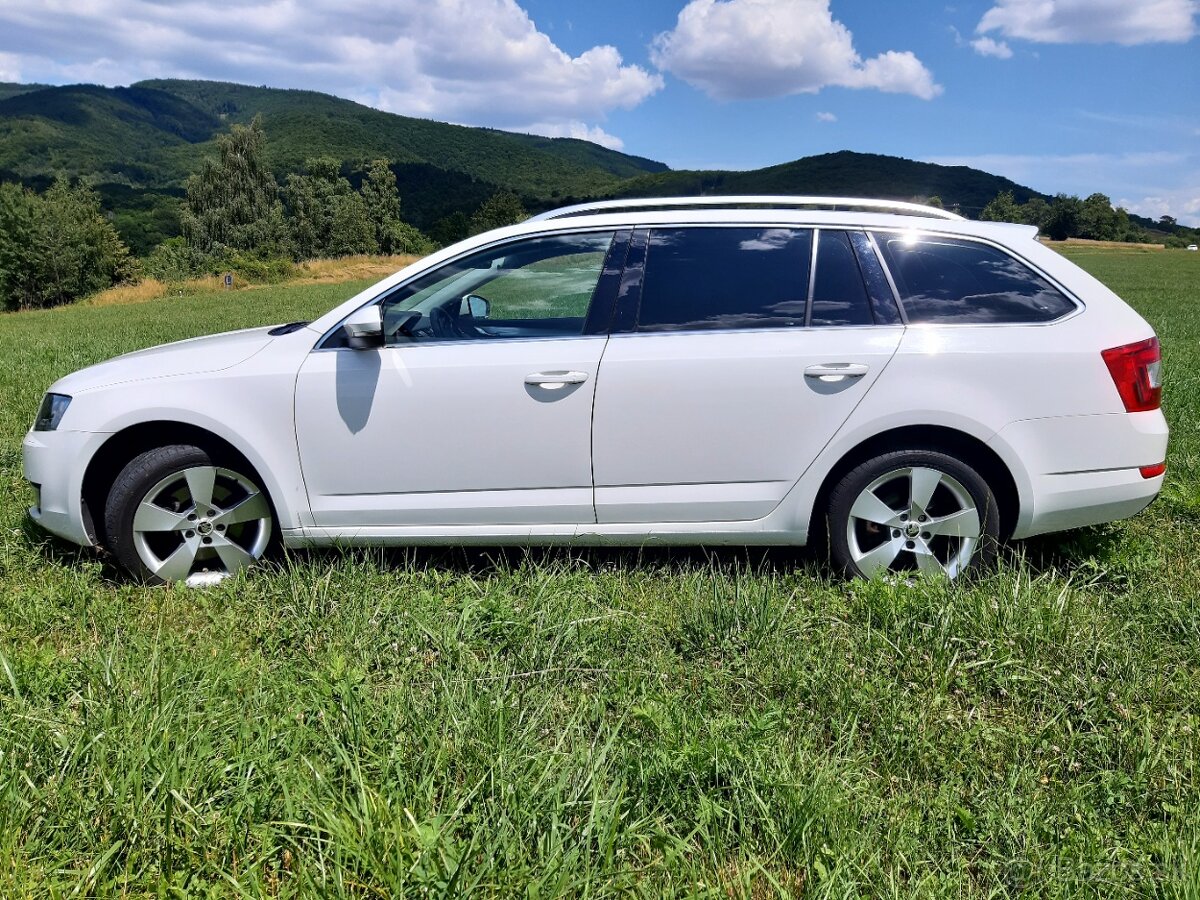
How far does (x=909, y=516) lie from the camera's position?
137 inches

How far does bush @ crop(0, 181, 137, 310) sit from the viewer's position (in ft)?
223

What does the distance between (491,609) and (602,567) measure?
0.67 meters

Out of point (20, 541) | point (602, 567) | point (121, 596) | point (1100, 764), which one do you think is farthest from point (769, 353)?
point (20, 541)

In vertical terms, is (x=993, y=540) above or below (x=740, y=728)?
above

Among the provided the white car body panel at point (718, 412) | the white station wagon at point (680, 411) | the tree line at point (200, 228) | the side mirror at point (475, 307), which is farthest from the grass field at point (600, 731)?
the tree line at point (200, 228)

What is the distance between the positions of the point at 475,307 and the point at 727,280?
1367 mm

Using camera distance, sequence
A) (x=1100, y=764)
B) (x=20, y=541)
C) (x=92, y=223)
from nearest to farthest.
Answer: (x=1100, y=764)
(x=20, y=541)
(x=92, y=223)

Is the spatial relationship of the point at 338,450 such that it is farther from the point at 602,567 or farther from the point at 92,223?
the point at 92,223

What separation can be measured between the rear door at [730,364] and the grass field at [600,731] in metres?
0.45

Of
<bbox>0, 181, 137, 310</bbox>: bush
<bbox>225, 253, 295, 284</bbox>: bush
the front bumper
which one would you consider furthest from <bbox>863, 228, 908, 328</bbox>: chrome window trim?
<bbox>0, 181, 137, 310</bbox>: bush

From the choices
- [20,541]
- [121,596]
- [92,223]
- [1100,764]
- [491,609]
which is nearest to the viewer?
[1100,764]

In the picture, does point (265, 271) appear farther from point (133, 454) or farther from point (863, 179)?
point (863, 179)

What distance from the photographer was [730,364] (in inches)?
133

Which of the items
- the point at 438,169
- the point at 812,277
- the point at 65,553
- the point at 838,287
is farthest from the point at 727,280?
the point at 438,169
